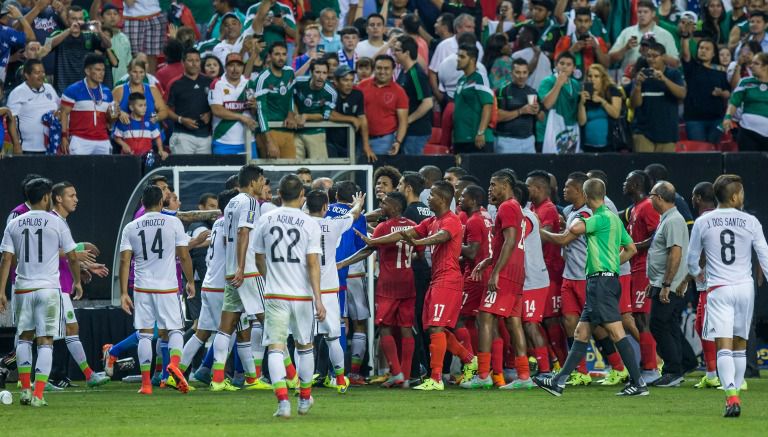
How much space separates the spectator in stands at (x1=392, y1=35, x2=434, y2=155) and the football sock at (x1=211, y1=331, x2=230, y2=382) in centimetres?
555

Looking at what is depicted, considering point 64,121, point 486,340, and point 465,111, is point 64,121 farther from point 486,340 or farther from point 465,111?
point 486,340

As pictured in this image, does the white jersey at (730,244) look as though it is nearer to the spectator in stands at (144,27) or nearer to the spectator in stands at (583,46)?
the spectator in stands at (583,46)

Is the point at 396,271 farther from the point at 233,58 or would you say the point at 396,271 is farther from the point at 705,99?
the point at 705,99

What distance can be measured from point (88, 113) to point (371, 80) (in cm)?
400

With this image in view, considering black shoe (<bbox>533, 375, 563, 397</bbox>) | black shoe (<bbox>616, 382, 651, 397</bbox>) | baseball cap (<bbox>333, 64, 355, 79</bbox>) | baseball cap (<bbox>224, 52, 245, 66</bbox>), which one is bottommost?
black shoe (<bbox>616, 382, 651, 397</bbox>)

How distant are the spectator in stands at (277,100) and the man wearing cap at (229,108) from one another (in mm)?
548

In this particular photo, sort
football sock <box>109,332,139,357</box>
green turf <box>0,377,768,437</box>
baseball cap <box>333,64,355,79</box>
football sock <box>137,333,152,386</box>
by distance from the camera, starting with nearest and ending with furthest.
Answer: green turf <box>0,377,768,437</box> → football sock <box>137,333,152,386</box> → football sock <box>109,332,139,357</box> → baseball cap <box>333,64,355,79</box>

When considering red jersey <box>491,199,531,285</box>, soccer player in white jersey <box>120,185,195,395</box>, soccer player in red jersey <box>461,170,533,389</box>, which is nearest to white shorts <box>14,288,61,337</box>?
soccer player in white jersey <box>120,185,195,395</box>

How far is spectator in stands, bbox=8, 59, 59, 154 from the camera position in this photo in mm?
18594

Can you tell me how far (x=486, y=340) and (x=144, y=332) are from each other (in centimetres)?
371

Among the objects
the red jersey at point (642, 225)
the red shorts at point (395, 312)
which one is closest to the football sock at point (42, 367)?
the red shorts at point (395, 312)

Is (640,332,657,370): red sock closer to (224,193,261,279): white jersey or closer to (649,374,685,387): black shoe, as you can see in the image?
(649,374,685,387): black shoe

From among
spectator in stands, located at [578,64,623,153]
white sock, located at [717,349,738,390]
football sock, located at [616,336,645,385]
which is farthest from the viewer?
spectator in stands, located at [578,64,623,153]

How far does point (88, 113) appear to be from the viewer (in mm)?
18625
